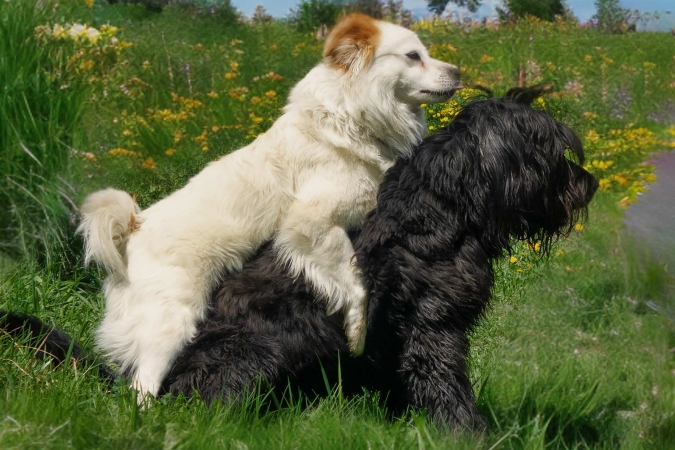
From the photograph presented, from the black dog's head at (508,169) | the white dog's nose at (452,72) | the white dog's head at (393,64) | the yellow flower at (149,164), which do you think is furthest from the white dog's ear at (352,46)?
the yellow flower at (149,164)

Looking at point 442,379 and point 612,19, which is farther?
point 612,19

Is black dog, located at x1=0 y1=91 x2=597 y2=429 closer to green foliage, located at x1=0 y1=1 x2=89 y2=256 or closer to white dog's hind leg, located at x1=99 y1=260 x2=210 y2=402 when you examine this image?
white dog's hind leg, located at x1=99 y1=260 x2=210 y2=402

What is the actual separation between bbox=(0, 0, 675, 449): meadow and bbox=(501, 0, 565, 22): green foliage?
117 millimetres

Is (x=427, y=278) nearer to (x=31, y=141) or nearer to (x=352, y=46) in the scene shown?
(x=352, y=46)

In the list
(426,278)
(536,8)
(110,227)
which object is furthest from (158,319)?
(536,8)

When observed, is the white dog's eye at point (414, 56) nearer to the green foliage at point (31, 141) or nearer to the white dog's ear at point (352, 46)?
the white dog's ear at point (352, 46)

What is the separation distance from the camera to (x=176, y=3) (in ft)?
26.1

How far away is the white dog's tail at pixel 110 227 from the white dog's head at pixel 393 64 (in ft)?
3.48

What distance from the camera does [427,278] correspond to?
319 centimetres

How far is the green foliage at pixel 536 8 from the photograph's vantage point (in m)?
7.62

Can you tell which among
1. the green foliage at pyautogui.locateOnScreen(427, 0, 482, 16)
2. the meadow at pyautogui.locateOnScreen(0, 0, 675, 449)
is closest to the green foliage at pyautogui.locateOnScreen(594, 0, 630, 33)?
the meadow at pyautogui.locateOnScreen(0, 0, 675, 449)

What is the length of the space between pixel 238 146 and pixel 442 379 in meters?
2.99

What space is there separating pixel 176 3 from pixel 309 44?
1.52m

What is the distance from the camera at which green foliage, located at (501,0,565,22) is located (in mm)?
7625
